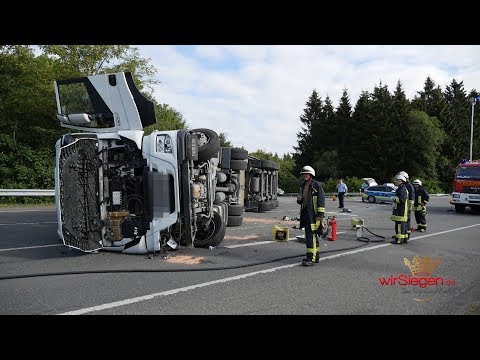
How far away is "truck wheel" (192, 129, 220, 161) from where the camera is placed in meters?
7.07

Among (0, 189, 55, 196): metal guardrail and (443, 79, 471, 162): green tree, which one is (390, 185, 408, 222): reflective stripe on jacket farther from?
(443, 79, 471, 162): green tree

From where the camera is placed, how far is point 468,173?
17.5 m

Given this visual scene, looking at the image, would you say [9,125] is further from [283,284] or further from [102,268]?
[283,284]

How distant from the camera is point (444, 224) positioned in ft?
43.8

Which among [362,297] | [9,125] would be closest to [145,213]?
[362,297]

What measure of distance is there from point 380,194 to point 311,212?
19346 millimetres

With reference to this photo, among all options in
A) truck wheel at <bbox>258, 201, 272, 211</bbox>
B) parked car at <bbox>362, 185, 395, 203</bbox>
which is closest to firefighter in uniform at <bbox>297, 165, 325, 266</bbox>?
truck wheel at <bbox>258, 201, 272, 211</bbox>

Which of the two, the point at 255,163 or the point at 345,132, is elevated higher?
the point at 345,132

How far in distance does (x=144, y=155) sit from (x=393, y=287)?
4.35m

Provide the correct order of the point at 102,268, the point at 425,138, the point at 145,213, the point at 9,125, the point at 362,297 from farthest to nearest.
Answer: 1. the point at 425,138
2. the point at 9,125
3. the point at 145,213
4. the point at 102,268
5. the point at 362,297

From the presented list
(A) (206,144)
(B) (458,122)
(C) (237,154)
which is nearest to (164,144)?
(A) (206,144)

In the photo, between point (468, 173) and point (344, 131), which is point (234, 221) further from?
point (344, 131)

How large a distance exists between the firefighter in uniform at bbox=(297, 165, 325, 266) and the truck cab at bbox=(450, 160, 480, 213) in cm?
1382

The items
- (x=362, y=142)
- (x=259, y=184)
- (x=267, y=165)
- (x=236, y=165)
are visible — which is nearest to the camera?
(x=236, y=165)
